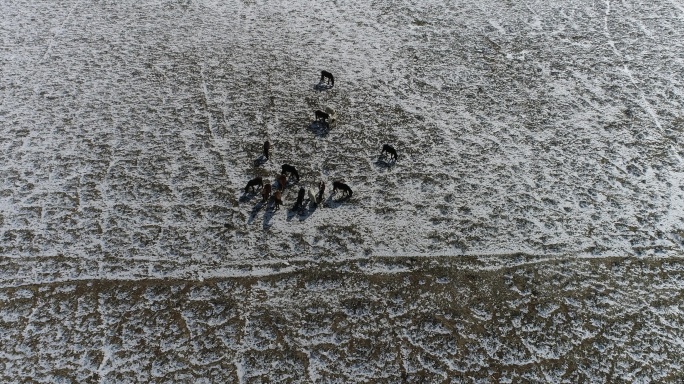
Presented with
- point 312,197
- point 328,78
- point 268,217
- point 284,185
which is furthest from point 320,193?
point 328,78

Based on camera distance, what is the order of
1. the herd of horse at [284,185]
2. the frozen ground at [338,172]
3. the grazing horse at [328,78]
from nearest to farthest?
the frozen ground at [338,172] → the herd of horse at [284,185] → the grazing horse at [328,78]

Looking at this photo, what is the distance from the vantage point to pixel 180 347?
10.1 feet

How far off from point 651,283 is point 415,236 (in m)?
1.62

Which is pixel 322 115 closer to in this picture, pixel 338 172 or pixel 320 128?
pixel 320 128

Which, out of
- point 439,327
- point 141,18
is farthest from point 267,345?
point 141,18

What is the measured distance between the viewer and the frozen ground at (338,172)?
128 inches

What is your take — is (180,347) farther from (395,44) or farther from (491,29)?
(491,29)

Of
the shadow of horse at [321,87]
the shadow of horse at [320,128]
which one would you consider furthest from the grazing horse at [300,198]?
the shadow of horse at [321,87]

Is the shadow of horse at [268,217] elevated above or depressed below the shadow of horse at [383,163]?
below

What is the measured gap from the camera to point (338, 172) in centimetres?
431

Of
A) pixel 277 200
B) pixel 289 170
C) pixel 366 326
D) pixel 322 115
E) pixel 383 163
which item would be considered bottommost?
pixel 366 326

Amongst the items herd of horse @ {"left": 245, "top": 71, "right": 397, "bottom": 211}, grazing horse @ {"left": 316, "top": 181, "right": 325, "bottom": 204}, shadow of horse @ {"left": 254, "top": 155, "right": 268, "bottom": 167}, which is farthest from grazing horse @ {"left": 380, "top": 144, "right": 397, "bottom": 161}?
shadow of horse @ {"left": 254, "top": 155, "right": 268, "bottom": 167}

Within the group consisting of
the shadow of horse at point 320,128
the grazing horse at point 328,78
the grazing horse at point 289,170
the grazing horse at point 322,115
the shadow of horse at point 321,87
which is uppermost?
the grazing horse at point 328,78

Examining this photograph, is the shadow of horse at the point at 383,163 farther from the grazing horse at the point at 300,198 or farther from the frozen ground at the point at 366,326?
the frozen ground at the point at 366,326
